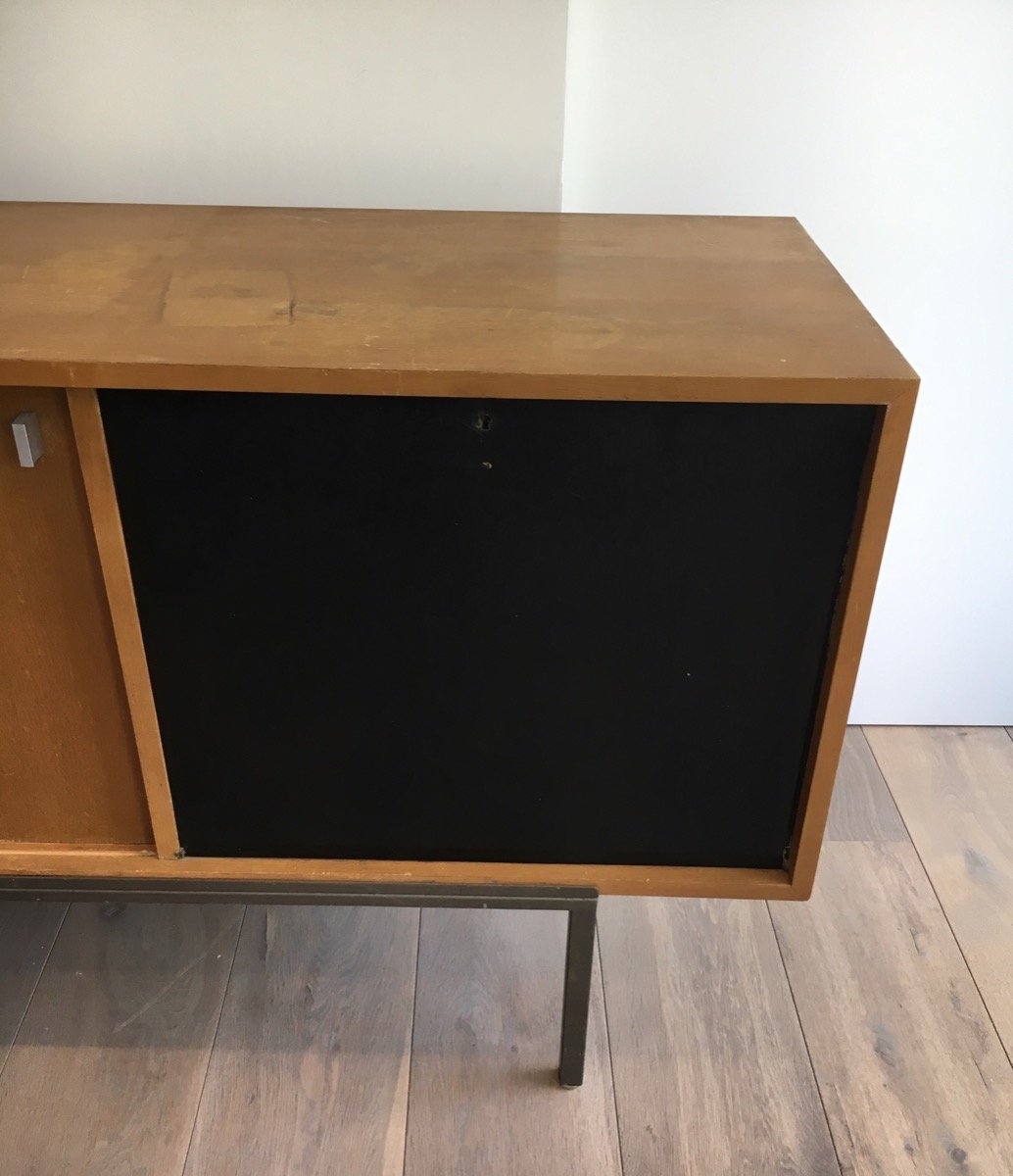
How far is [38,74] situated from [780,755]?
1.03 metres

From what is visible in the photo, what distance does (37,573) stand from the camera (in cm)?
94

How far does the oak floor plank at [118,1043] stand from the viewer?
1.20 m

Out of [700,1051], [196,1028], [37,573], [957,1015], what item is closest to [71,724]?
[37,573]

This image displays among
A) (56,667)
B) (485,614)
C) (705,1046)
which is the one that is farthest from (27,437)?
(705,1046)

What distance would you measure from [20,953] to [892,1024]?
1.08 meters

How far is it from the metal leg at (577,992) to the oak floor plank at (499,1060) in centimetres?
4

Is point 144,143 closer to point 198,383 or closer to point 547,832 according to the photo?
point 198,383

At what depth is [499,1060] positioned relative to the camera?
1301 mm

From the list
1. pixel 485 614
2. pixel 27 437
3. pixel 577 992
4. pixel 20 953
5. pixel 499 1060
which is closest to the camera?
pixel 27 437

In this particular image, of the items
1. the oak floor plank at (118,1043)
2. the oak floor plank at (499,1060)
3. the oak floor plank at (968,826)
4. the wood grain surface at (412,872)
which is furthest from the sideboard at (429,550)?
the oak floor plank at (968,826)

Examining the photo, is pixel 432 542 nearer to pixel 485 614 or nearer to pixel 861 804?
pixel 485 614

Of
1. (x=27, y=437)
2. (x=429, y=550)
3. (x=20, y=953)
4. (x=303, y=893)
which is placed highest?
(x=27, y=437)

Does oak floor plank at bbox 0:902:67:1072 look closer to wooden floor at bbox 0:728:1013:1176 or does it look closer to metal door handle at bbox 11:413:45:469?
wooden floor at bbox 0:728:1013:1176

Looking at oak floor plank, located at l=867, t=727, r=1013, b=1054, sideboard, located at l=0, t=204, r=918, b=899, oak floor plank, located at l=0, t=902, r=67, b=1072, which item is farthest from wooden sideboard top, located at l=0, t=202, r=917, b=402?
oak floor plank, located at l=867, t=727, r=1013, b=1054
